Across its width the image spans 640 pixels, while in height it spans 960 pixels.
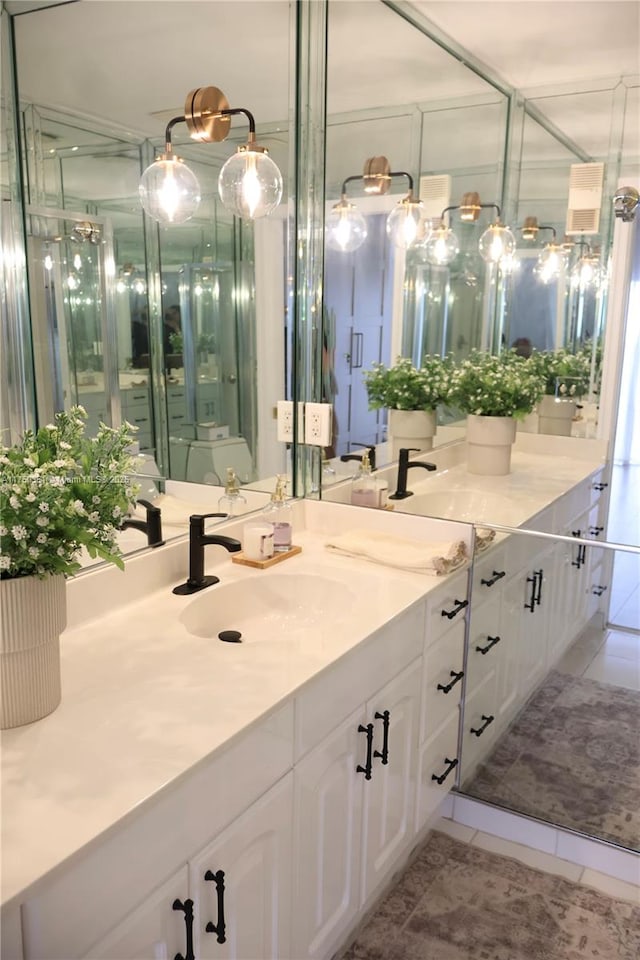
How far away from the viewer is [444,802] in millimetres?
2426

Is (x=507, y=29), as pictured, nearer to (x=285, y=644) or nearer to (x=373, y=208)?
(x=373, y=208)

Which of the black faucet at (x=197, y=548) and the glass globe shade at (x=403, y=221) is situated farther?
the glass globe shade at (x=403, y=221)

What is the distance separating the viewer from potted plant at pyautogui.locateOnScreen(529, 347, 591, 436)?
7.40 feet

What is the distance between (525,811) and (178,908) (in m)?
1.48

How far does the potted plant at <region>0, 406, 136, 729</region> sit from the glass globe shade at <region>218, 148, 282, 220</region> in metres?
0.96

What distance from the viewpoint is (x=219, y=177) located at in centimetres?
199

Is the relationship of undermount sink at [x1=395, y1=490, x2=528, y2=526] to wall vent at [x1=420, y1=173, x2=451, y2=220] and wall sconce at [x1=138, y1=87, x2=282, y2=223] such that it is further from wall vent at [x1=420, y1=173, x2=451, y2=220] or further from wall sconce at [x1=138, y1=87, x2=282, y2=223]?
wall sconce at [x1=138, y1=87, x2=282, y2=223]

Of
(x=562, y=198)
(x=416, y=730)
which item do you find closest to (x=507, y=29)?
(x=562, y=198)

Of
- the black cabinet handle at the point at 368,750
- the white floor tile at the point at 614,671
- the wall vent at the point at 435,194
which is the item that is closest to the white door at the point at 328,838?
Result: the black cabinet handle at the point at 368,750

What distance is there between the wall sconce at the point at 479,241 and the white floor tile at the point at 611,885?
1855 mm

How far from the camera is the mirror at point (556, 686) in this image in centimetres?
222

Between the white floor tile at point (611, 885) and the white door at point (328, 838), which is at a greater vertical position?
the white door at point (328, 838)

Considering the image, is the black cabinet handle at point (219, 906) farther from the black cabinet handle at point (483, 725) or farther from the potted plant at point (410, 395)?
the potted plant at point (410, 395)

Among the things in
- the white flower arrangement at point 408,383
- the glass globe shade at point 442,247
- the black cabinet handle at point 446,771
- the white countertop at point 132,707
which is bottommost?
the black cabinet handle at point 446,771
